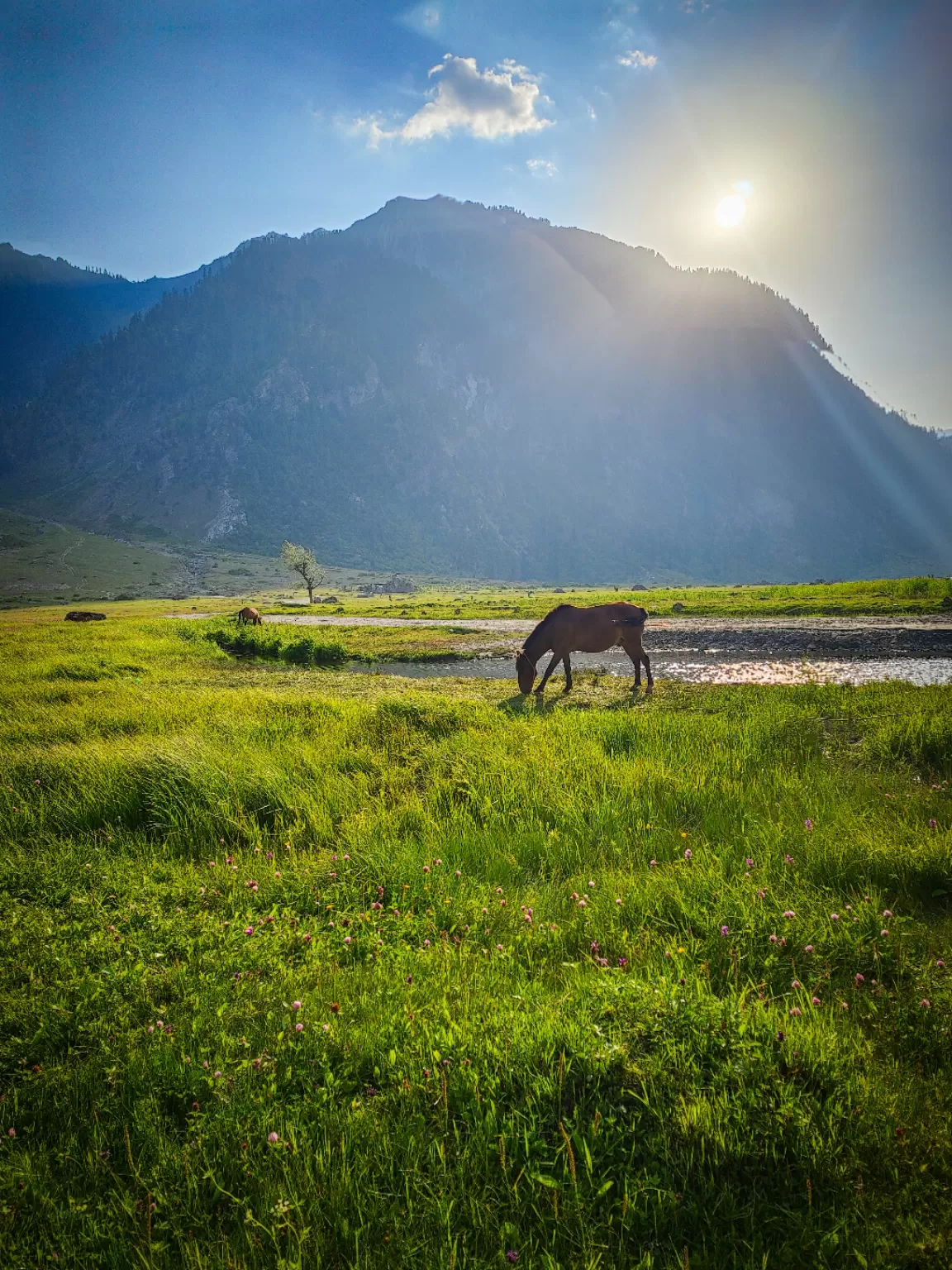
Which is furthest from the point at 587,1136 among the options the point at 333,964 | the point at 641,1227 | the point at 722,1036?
the point at 333,964

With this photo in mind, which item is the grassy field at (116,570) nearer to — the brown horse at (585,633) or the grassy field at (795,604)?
the grassy field at (795,604)

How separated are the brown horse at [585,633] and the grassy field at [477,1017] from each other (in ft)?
31.2

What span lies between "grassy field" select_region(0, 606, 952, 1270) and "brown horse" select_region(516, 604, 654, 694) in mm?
9504

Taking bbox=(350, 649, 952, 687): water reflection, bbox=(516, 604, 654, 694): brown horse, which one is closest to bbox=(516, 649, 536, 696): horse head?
bbox=(516, 604, 654, 694): brown horse

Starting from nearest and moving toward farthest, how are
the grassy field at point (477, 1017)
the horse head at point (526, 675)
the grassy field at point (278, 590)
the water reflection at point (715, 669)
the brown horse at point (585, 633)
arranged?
the grassy field at point (477, 1017) < the horse head at point (526, 675) < the brown horse at point (585, 633) < the water reflection at point (715, 669) < the grassy field at point (278, 590)

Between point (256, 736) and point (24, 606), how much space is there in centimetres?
9701

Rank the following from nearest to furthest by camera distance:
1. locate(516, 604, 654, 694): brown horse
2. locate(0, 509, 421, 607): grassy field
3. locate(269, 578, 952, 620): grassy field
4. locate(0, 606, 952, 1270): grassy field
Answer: locate(0, 606, 952, 1270): grassy field, locate(516, 604, 654, 694): brown horse, locate(269, 578, 952, 620): grassy field, locate(0, 509, 421, 607): grassy field

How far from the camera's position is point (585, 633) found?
18312 mm

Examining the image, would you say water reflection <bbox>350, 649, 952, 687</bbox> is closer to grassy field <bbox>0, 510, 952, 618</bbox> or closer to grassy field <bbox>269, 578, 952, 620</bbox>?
grassy field <bbox>269, 578, 952, 620</bbox>

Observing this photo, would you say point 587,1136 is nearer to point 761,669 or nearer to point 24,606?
point 761,669

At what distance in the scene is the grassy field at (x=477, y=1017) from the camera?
2574 millimetres

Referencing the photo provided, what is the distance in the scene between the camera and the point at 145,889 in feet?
18.3

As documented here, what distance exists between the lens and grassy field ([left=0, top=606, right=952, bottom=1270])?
2574 millimetres

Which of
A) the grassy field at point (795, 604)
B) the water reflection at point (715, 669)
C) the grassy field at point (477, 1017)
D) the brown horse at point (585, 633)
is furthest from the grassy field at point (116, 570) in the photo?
the grassy field at point (477, 1017)
